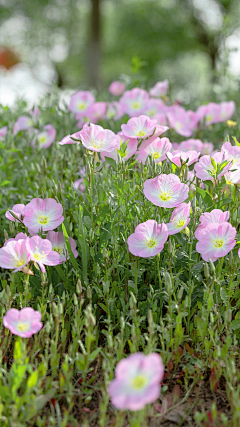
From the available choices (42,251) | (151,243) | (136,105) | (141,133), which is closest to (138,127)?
(141,133)

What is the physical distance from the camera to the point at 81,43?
20.0m

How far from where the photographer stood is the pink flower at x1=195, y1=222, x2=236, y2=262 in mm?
1518

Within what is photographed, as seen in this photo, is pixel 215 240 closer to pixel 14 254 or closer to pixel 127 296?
pixel 127 296

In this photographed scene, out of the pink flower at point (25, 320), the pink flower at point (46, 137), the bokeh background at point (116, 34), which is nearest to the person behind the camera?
the pink flower at point (25, 320)

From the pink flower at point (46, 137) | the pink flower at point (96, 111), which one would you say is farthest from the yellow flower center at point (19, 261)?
the pink flower at point (96, 111)

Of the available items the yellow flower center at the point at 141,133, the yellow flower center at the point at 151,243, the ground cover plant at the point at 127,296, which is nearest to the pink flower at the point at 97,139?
the ground cover plant at the point at 127,296

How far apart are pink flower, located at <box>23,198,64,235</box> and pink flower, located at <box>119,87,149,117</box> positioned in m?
1.79

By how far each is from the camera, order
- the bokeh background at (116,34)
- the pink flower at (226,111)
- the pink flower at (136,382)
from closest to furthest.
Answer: the pink flower at (136,382)
the pink flower at (226,111)
the bokeh background at (116,34)

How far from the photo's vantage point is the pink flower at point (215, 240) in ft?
4.98

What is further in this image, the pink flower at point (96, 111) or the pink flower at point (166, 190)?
the pink flower at point (96, 111)

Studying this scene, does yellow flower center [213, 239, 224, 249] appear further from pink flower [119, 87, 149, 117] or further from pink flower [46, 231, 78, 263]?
pink flower [119, 87, 149, 117]

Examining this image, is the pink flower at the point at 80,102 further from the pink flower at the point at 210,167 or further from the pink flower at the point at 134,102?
the pink flower at the point at 210,167

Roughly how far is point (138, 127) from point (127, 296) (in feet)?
2.54

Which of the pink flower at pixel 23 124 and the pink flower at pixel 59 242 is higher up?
the pink flower at pixel 59 242
